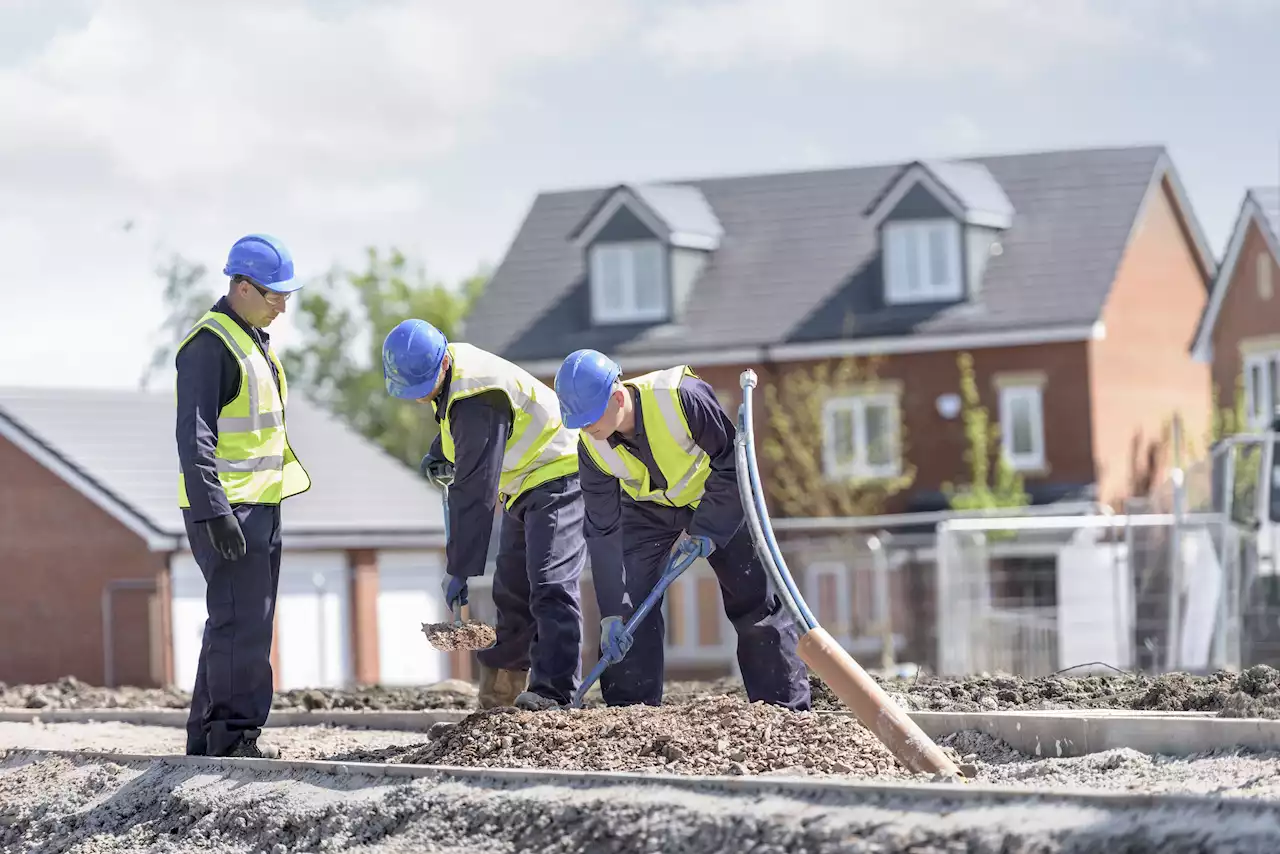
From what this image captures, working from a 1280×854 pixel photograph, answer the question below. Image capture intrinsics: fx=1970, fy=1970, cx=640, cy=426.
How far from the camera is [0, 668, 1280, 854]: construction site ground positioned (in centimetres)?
534

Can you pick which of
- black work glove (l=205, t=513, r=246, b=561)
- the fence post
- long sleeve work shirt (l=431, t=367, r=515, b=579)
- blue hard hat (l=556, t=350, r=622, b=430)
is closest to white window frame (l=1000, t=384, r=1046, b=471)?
the fence post

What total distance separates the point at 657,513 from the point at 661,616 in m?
0.51

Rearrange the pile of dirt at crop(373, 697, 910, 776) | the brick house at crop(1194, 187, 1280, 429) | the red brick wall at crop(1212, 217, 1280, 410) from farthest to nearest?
the red brick wall at crop(1212, 217, 1280, 410) < the brick house at crop(1194, 187, 1280, 429) < the pile of dirt at crop(373, 697, 910, 776)

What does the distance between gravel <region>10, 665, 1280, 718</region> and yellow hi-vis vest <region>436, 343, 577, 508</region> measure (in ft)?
4.23

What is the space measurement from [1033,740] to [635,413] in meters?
2.10

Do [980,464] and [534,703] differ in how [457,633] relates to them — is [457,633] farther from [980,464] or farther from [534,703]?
[980,464]

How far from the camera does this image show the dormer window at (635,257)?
3716cm

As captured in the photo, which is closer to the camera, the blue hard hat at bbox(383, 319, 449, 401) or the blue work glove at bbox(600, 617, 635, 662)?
the blue work glove at bbox(600, 617, 635, 662)

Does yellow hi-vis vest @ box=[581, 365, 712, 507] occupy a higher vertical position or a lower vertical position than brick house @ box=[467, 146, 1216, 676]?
lower

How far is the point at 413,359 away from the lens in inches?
329

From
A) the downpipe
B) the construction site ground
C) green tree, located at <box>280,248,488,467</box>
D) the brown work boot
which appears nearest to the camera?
the construction site ground

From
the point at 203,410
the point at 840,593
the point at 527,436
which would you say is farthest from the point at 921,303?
the point at 203,410

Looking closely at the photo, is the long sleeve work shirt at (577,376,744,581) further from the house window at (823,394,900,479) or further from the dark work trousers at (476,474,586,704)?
the house window at (823,394,900,479)

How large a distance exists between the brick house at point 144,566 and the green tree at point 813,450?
670 cm
